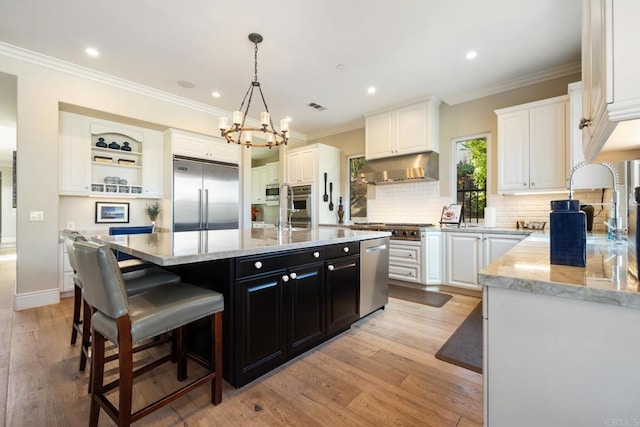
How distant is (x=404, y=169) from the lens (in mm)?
4418

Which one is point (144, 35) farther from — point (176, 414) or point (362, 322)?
point (362, 322)

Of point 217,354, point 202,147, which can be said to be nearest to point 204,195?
point 202,147

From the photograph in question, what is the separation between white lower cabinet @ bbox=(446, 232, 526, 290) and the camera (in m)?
3.41

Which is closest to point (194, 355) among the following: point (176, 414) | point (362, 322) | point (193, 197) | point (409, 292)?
point (176, 414)

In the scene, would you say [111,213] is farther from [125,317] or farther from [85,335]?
[125,317]

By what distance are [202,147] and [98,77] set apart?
5.09ft

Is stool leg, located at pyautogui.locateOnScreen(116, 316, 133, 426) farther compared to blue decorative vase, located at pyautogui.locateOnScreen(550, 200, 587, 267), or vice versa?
stool leg, located at pyautogui.locateOnScreen(116, 316, 133, 426)

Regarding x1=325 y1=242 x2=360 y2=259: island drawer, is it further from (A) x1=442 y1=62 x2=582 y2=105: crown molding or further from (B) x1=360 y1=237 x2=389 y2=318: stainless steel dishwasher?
(A) x1=442 y1=62 x2=582 y2=105: crown molding

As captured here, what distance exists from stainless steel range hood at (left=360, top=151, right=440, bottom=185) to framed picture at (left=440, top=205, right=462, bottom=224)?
0.52 m

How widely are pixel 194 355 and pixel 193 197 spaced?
320cm

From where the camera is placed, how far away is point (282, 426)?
4.84 ft

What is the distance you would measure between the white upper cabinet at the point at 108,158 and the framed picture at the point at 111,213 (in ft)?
0.73

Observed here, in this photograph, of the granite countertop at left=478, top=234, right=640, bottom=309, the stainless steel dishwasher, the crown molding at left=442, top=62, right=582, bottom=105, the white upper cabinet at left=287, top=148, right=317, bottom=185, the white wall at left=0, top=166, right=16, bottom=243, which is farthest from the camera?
the white wall at left=0, top=166, right=16, bottom=243

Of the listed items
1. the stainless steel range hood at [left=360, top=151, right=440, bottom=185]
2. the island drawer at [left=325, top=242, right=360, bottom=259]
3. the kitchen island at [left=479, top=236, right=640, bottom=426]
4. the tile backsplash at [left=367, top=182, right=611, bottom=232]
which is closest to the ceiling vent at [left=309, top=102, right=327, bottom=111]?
the stainless steel range hood at [left=360, top=151, right=440, bottom=185]
